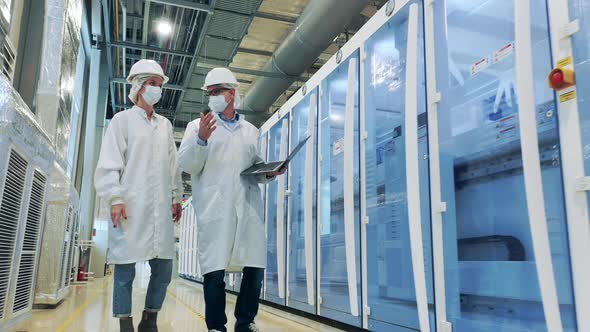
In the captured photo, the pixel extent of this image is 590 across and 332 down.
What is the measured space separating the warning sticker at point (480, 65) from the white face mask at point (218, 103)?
136 centimetres

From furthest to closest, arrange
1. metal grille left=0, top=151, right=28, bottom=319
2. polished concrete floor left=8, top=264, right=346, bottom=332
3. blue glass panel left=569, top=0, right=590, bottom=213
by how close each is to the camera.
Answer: polished concrete floor left=8, top=264, right=346, bottom=332
metal grille left=0, top=151, right=28, bottom=319
blue glass panel left=569, top=0, right=590, bottom=213

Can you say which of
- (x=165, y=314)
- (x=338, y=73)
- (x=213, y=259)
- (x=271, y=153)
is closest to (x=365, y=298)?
(x=213, y=259)

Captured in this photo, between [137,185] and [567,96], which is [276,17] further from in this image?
[567,96]

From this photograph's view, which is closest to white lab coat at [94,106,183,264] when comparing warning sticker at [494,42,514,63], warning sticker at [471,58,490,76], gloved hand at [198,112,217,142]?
gloved hand at [198,112,217,142]

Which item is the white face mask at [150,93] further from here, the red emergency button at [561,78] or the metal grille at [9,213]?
the red emergency button at [561,78]

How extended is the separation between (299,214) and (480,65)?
2.52 metres

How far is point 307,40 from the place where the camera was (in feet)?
19.2

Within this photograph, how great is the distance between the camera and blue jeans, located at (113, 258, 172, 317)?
254cm

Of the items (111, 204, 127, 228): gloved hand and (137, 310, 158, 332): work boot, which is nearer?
(111, 204, 127, 228): gloved hand

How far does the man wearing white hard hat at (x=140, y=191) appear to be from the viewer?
99.1 inches

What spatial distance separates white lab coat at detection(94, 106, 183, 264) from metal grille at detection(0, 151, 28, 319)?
414 millimetres

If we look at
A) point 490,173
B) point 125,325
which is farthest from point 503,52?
point 125,325

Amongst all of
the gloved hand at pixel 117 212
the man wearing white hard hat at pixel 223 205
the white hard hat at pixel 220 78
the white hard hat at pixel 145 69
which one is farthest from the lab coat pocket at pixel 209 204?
the white hard hat at pixel 145 69

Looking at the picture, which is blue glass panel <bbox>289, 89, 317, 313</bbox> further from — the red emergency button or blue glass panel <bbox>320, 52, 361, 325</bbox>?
the red emergency button
